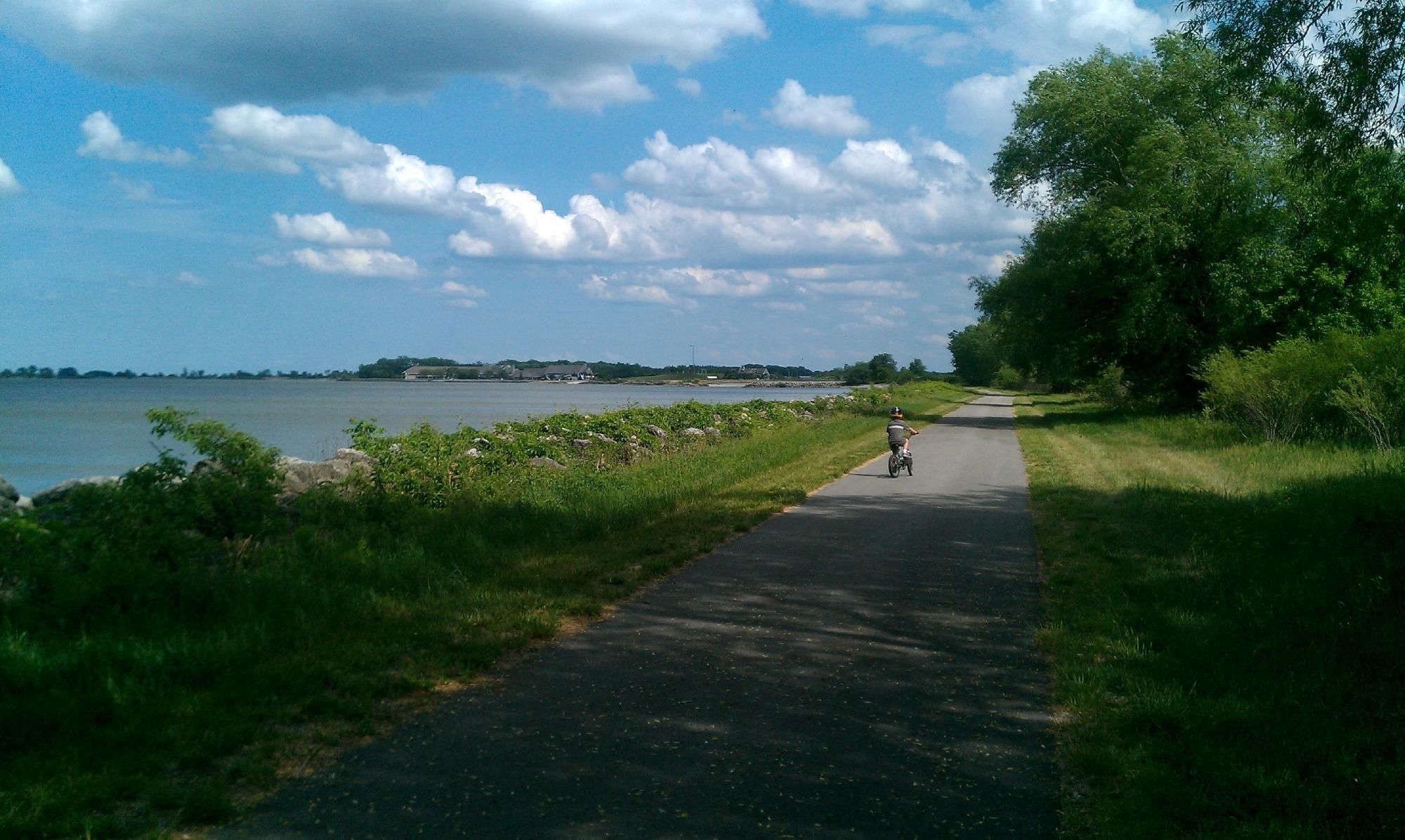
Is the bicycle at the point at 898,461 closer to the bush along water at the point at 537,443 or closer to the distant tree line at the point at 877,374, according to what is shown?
the bush along water at the point at 537,443

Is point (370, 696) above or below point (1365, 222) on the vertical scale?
below

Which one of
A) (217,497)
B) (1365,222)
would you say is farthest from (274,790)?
(1365,222)

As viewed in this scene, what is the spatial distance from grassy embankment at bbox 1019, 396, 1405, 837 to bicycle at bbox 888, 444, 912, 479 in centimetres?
452

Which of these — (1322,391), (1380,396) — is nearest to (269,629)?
(1380,396)

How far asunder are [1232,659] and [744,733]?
11.3 feet

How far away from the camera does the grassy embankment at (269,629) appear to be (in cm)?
458

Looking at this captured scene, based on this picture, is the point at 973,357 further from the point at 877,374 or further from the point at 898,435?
the point at 898,435

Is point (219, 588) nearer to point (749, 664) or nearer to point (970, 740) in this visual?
point (749, 664)

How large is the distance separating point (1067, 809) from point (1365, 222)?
10805mm

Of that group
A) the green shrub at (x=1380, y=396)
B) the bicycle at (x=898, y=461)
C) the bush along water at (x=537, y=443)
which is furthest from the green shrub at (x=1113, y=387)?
the bicycle at (x=898, y=461)

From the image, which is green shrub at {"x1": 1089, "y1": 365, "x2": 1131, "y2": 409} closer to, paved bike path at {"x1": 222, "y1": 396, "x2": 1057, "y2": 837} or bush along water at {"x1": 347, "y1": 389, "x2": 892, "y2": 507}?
bush along water at {"x1": 347, "y1": 389, "x2": 892, "y2": 507}

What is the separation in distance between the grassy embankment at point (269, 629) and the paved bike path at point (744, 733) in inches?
18.0

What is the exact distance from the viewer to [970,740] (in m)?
5.12

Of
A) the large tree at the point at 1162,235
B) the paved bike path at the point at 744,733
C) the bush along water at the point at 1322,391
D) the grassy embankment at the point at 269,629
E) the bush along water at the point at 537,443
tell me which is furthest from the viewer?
the large tree at the point at 1162,235
